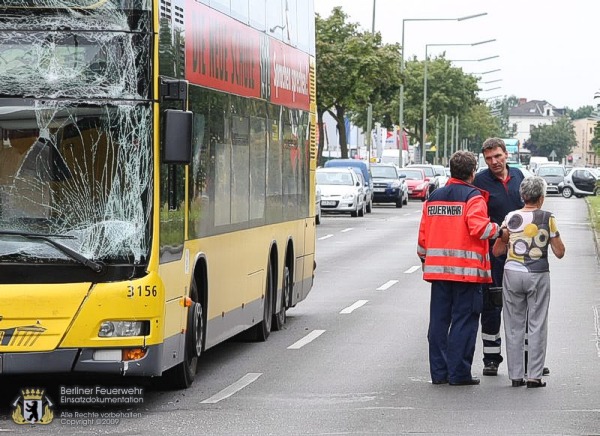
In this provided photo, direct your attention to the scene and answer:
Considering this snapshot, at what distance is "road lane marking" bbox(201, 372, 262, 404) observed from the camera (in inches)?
422

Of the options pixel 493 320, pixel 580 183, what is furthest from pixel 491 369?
pixel 580 183

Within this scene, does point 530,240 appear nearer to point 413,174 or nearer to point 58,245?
point 58,245

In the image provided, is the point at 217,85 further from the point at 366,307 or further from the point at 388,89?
the point at 388,89

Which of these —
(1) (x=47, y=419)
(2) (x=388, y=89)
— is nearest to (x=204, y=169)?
(1) (x=47, y=419)

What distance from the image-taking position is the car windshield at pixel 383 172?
61.4 meters

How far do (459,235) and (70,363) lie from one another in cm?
336

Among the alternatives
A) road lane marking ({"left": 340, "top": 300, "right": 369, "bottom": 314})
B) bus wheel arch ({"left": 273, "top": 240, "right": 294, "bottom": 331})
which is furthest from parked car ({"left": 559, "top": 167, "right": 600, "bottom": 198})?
bus wheel arch ({"left": 273, "top": 240, "right": 294, "bottom": 331})

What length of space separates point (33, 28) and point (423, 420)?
3.42 metres

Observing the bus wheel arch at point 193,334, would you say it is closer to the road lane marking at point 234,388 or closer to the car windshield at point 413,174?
the road lane marking at point 234,388

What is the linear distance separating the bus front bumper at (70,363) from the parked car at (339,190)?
3971 cm

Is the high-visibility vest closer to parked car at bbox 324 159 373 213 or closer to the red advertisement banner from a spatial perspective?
the red advertisement banner

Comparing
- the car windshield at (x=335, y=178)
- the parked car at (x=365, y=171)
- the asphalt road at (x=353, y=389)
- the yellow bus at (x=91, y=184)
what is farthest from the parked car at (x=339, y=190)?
the yellow bus at (x=91, y=184)

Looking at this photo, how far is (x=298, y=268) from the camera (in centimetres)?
1641

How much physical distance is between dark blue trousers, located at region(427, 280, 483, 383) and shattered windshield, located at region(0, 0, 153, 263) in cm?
287
